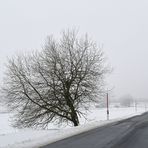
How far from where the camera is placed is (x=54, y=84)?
24656 millimetres

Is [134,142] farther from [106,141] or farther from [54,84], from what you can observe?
[54,84]

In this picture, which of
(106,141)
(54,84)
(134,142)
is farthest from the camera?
(54,84)

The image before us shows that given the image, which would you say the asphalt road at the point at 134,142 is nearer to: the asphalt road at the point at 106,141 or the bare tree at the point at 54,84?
the asphalt road at the point at 106,141

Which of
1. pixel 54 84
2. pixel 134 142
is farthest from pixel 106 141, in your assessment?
pixel 54 84

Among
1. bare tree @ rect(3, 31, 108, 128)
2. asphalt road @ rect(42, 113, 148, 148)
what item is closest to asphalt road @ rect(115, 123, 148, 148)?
asphalt road @ rect(42, 113, 148, 148)

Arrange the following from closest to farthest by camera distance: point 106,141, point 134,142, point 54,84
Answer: point 134,142, point 106,141, point 54,84

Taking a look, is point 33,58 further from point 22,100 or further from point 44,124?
point 44,124

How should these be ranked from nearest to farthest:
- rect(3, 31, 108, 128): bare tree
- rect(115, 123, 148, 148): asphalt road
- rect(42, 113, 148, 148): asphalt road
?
rect(115, 123, 148, 148): asphalt road, rect(42, 113, 148, 148): asphalt road, rect(3, 31, 108, 128): bare tree

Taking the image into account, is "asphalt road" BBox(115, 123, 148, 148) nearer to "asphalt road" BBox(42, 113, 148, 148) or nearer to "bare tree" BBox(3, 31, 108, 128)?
"asphalt road" BBox(42, 113, 148, 148)

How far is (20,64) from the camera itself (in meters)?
24.1

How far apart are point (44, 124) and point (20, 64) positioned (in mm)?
5574

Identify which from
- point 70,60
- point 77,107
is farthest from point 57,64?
point 77,107

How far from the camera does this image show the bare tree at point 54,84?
2395cm

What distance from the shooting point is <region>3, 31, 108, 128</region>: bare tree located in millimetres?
23953
